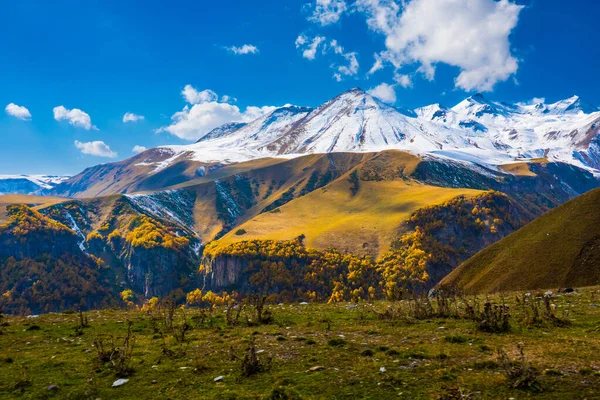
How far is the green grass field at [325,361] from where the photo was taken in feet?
39.7

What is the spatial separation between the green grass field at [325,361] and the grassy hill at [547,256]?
74.4 ft

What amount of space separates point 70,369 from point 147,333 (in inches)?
290

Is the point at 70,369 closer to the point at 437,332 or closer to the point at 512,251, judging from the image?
the point at 437,332

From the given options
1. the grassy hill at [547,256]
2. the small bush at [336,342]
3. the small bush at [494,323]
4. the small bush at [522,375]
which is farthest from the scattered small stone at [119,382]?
the grassy hill at [547,256]

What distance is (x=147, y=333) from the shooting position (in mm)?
23172

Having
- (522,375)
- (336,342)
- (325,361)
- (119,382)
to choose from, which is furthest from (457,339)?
(119,382)

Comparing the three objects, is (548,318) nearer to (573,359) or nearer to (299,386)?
(573,359)

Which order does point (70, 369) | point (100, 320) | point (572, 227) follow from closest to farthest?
point (70, 369) < point (100, 320) < point (572, 227)

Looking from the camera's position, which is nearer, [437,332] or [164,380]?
[164,380]

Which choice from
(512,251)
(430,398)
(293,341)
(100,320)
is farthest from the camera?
→ (512,251)

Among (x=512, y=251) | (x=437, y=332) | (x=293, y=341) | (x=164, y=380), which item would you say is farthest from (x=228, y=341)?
(x=512, y=251)

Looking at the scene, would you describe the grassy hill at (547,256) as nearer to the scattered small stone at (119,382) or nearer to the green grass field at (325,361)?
the green grass field at (325,361)

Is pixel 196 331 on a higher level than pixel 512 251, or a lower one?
lower

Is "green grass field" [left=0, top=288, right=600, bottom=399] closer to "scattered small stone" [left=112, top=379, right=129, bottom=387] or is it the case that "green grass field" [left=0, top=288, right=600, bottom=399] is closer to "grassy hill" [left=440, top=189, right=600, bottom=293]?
"scattered small stone" [left=112, top=379, right=129, bottom=387]
